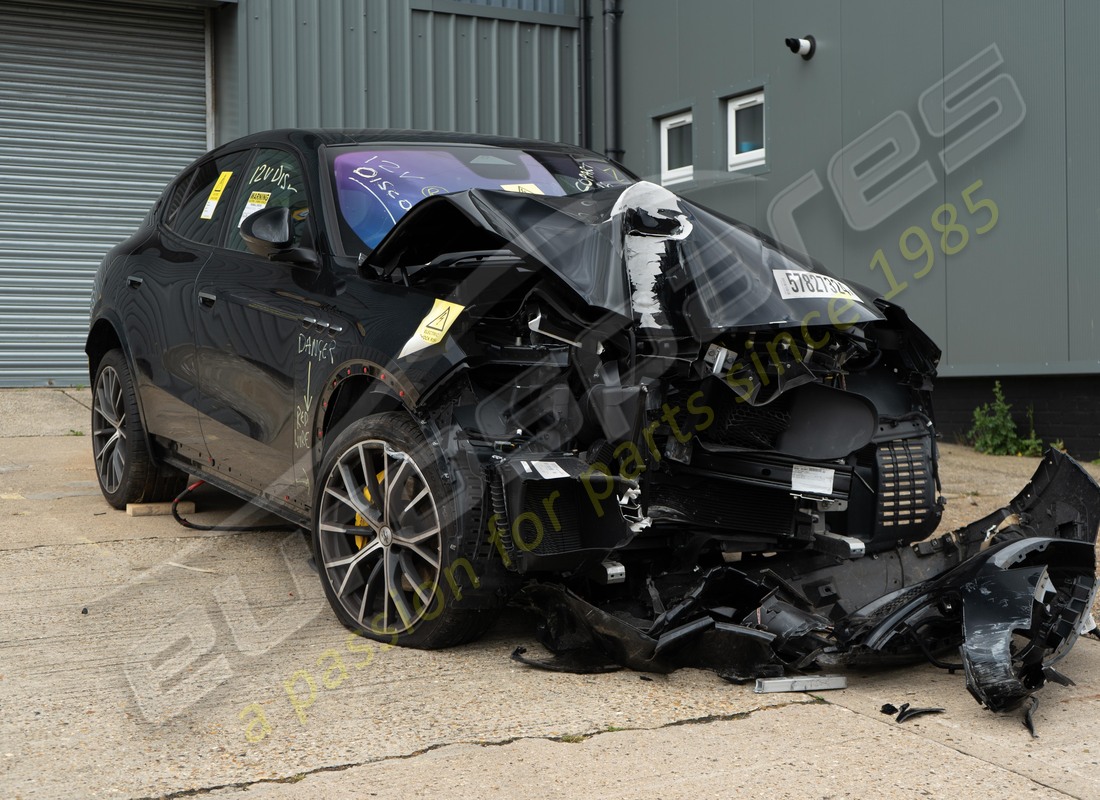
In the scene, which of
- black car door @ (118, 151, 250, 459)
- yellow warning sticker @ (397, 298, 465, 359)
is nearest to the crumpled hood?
yellow warning sticker @ (397, 298, 465, 359)

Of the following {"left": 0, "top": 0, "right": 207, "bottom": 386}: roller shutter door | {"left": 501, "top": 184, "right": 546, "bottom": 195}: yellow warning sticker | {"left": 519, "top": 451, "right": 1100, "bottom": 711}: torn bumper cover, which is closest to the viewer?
{"left": 519, "top": 451, "right": 1100, "bottom": 711}: torn bumper cover

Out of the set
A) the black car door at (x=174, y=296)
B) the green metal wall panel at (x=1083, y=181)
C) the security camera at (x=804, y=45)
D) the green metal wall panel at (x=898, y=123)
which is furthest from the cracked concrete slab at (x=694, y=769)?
the security camera at (x=804, y=45)

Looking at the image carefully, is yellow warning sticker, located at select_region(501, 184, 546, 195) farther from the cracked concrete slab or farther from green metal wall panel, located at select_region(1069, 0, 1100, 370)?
green metal wall panel, located at select_region(1069, 0, 1100, 370)

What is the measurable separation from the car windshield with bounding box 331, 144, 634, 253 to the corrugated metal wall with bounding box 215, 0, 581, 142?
21.7ft

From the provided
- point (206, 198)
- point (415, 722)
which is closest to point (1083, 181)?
point (206, 198)

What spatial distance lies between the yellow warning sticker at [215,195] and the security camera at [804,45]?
5.73 m

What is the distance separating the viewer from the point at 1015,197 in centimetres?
809

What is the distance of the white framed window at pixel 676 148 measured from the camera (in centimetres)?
1133

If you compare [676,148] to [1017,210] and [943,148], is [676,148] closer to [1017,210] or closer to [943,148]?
[943,148]

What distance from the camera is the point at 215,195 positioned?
5.45 metres

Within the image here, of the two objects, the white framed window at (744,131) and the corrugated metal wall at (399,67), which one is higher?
the corrugated metal wall at (399,67)

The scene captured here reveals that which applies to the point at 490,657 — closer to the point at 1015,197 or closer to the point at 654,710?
the point at 654,710

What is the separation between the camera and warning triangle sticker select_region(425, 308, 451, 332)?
3.62m

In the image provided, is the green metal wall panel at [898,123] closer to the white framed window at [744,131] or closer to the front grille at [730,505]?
the white framed window at [744,131]
